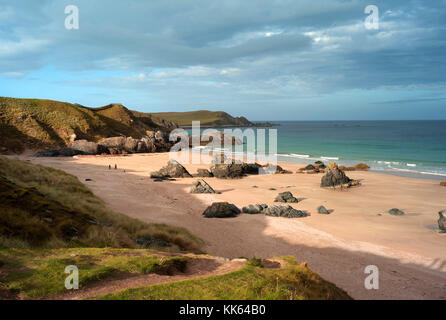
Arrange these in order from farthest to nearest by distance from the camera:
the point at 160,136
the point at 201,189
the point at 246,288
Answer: the point at 160,136 → the point at 201,189 → the point at 246,288

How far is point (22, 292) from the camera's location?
5.42 meters

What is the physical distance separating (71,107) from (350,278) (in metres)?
81.3

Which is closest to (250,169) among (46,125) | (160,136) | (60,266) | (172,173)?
(172,173)

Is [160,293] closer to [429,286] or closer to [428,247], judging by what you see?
[429,286]

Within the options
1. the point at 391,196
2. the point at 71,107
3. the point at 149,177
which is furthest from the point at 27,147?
the point at 391,196

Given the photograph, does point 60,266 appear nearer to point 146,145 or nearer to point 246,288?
point 246,288

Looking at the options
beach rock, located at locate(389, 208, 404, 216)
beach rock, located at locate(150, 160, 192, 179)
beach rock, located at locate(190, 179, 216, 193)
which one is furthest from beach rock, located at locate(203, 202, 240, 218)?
beach rock, located at locate(150, 160, 192, 179)

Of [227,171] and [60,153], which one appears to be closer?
[227,171]

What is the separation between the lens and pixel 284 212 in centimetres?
1991

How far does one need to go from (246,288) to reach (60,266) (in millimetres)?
4056

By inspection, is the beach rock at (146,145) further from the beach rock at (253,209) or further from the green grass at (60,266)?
the green grass at (60,266)

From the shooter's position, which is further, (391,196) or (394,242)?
(391,196)

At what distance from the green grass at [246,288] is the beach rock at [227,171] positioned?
94.9 feet

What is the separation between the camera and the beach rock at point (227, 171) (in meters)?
35.3
